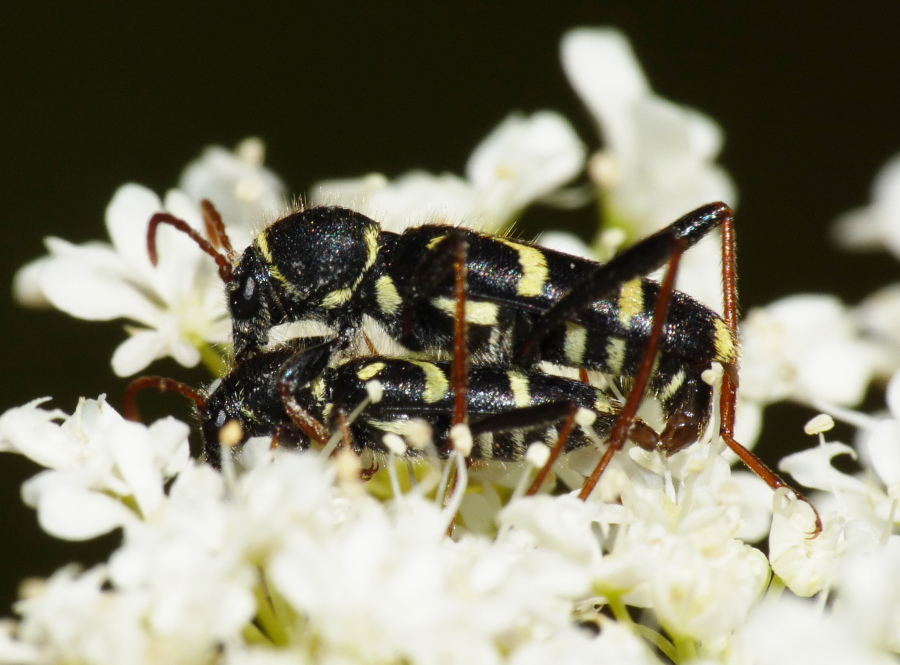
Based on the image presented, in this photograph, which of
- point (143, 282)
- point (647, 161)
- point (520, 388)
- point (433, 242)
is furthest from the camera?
point (647, 161)

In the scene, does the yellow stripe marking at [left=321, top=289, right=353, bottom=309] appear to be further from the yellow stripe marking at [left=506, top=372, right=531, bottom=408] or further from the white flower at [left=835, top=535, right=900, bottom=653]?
the white flower at [left=835, top=535, right=900, bottom=653]

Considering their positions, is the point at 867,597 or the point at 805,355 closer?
the point at 867,597

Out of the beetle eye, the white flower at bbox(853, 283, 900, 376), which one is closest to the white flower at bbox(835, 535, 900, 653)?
the beetle eye

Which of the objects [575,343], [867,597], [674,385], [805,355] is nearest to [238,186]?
[575,343]

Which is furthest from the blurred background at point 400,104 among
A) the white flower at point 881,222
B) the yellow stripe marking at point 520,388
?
the yellow stripe marking at point 520,388

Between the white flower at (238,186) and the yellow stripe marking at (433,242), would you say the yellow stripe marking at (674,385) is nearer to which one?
the yellow stripe marking at (433,242)

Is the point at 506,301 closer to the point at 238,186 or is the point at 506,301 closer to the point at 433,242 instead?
the point at 433,242
